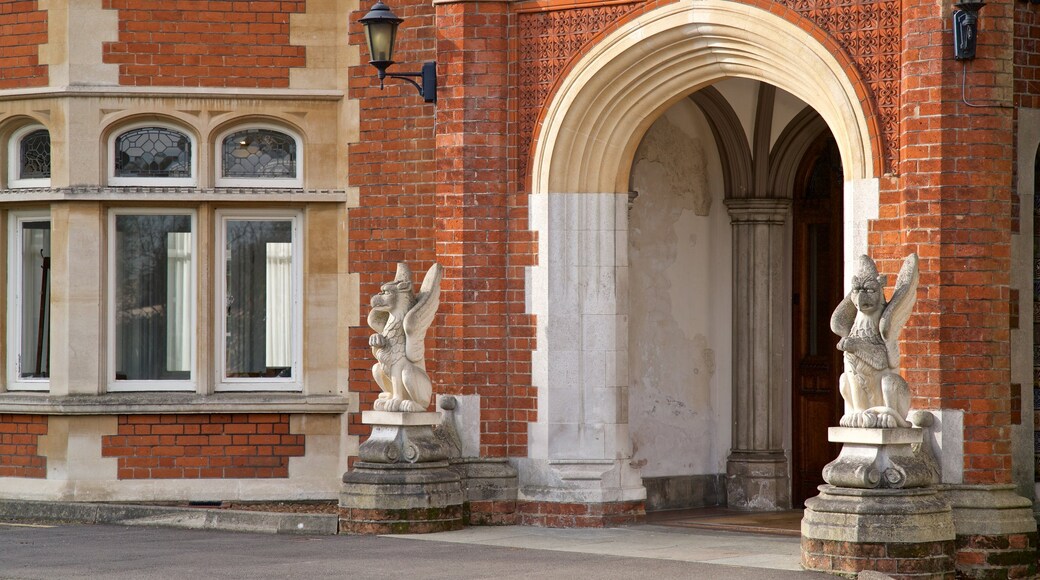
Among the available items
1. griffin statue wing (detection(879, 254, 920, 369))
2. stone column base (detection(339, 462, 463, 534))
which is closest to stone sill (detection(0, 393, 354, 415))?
stone column base (detection(339, 462, 463, 534))

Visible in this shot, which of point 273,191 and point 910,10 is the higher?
point 910,10

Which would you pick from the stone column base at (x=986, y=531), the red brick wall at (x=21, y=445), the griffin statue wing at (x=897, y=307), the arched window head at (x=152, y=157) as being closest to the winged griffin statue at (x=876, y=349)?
the griffin statue wing at (x=897, y=307)

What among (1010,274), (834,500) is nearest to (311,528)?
(834,500)

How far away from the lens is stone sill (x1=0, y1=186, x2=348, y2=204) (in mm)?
12453

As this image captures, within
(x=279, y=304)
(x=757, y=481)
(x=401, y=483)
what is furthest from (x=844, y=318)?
(x=279, y=304)

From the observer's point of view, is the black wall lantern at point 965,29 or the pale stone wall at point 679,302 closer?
the black wall lantern at point 965,29

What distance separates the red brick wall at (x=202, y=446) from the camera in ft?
41.0

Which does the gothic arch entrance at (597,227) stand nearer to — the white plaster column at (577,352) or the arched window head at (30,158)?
the white plaster column at (577,352)

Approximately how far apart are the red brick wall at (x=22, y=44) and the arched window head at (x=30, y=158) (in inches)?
16.4

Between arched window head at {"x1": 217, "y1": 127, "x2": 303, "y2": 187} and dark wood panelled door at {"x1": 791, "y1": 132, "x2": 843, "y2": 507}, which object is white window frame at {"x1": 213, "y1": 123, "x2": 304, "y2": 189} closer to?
arched window head at {"x1": 217, "y1": 127, "x2": 303, "y2": 187}

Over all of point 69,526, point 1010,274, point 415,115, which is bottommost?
point 69,526

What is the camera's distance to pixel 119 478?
1248 cm

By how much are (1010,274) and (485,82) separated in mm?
3923

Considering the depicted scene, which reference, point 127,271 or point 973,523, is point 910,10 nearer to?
point 973,523
